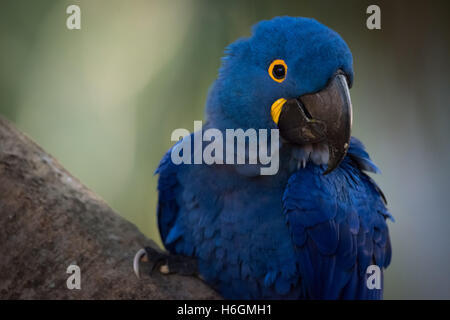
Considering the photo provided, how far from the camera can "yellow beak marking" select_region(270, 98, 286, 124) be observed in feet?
6.39

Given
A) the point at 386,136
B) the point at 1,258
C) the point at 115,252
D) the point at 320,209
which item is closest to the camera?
the point at 1,258

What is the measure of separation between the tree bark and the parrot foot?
3 cm

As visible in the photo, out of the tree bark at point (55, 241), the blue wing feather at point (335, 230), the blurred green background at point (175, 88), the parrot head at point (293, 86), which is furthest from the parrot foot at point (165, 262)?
the blurred green background at point (175, 88)

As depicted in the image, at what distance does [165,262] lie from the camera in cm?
198

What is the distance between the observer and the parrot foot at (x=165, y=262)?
73.4 inches

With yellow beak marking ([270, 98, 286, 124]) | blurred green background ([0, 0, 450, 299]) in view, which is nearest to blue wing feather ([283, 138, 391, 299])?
yellow beak marking ([270, 98, 286, 124])

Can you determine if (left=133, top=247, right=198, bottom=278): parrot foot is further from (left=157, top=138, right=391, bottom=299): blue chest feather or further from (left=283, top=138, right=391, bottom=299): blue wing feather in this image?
(left=283, top=138, right=391, bottom=299): blue wing feather

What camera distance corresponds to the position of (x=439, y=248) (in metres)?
4.20

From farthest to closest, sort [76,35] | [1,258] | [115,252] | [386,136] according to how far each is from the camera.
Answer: [386,136] → [76,35] → [115,252] → [1,258]

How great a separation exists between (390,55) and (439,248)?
199cm

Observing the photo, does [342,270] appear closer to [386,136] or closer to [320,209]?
[320,209]

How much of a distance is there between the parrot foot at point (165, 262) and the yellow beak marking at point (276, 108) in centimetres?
82

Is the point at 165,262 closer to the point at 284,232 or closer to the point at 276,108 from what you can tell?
the point at 284,232

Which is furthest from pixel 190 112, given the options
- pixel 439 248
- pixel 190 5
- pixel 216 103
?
pixel 439 248
